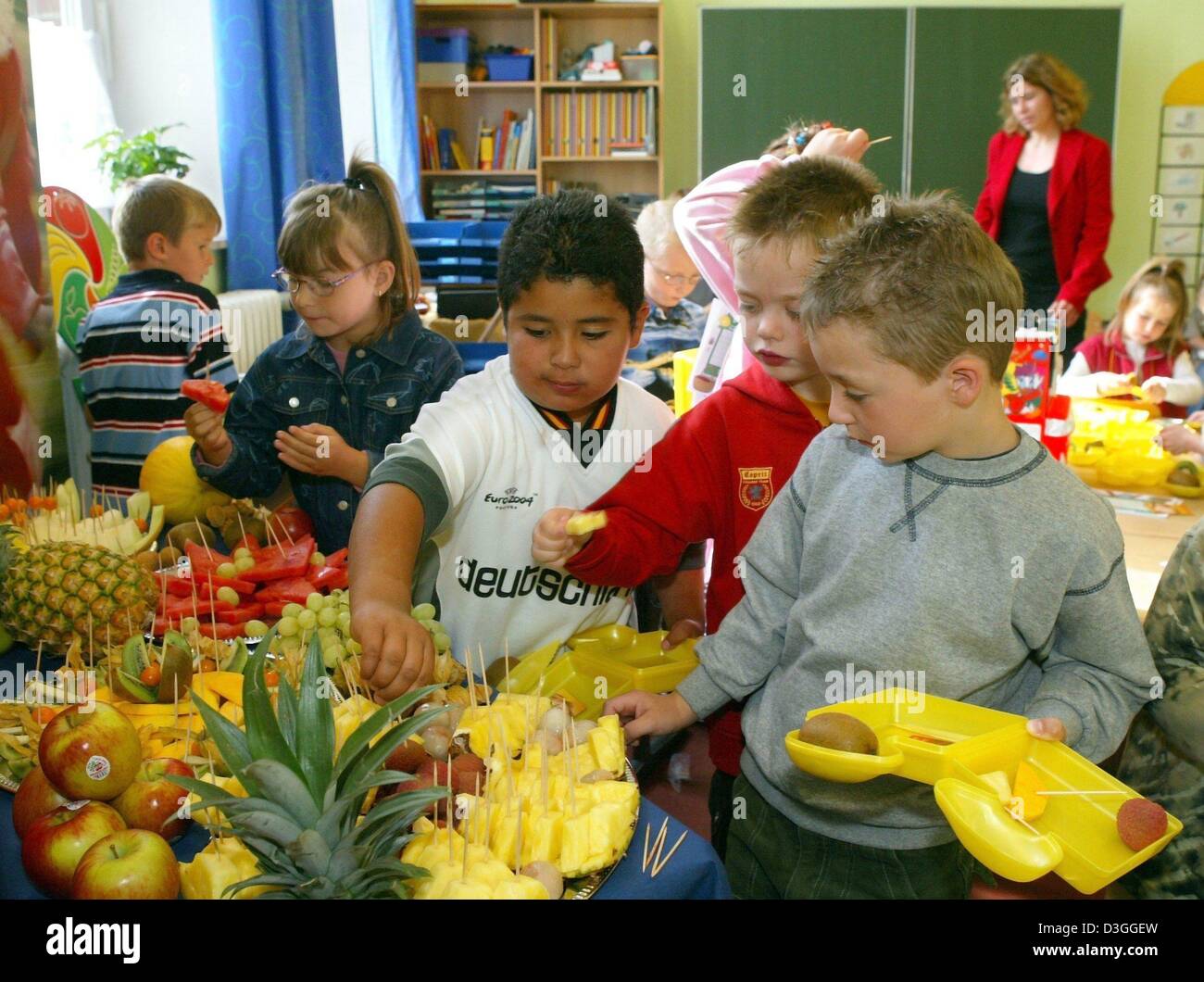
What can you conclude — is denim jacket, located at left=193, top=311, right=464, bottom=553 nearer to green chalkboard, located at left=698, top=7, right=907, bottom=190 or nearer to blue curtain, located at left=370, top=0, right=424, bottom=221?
blue curtain, located at left=370, top=0, right=424, bottom=221

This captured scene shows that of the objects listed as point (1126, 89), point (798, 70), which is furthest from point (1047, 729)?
point (1126, 89)

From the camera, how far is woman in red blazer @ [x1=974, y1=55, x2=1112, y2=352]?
4.43 m

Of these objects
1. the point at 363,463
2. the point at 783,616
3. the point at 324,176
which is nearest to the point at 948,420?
the point at 783,616

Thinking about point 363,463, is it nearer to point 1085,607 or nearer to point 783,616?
point 783,616

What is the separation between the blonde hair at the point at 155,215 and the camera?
2.51 metres

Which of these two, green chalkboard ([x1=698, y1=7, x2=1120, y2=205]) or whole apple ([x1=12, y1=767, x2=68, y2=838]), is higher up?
green chalkboard ([x1=698, y1=7, x2=1120, y2=205])

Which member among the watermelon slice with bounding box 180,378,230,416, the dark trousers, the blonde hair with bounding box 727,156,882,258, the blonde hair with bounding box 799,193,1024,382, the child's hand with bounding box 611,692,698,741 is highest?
the blonde hair with bounding box 727,156,882,258

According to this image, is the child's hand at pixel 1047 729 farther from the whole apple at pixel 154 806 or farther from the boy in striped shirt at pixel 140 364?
the boy in striped shirt at pixel 140 364

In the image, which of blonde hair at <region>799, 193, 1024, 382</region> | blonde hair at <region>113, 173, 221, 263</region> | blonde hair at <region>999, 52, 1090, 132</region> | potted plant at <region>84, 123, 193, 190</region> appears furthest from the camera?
blonde hair at <region>999, 52, 1090, 132</region>

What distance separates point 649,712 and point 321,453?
0.69m

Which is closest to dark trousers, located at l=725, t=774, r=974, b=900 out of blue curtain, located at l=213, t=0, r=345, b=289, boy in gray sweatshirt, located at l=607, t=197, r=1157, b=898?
boy in gray sweatshirt, located at l=607, t=197, r=1157, b=898

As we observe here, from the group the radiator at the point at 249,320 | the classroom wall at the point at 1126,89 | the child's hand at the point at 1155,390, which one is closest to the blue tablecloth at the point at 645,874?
the child's hand at the point at 1155,390

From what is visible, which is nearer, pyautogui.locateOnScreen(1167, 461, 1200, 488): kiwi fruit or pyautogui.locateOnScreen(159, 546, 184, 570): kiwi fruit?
pyautogui.locateOnScreen(159, 546, 184, 570): kiwi fruit

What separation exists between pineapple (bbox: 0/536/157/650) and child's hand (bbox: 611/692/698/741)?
648 mm
